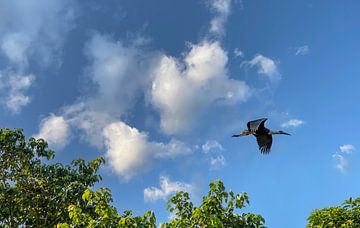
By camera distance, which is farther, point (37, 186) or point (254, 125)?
point (37, 186)

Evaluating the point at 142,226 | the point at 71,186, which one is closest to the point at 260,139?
the point at 142,226

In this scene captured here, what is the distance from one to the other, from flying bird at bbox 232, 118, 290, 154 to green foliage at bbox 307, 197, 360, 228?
6.62m

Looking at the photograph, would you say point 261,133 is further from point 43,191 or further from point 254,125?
point 43,191

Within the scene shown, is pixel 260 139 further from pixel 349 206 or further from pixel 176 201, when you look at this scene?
pixel 349 206

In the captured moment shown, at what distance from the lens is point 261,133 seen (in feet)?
43.3

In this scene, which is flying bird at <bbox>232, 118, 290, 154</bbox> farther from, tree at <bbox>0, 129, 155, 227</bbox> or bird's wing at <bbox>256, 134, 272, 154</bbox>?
tree at <bbox>0, 129, 155, 227</bbox>

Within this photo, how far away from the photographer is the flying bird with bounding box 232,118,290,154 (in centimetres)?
1245

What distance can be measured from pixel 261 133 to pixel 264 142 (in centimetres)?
33

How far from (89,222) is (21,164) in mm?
10570

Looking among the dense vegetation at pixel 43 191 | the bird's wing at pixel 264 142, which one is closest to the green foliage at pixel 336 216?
the dense vegetation at pixel 43 191

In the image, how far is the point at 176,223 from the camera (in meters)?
12.1

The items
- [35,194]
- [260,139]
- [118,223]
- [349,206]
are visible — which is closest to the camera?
[118,223]

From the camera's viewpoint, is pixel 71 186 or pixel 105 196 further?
pixel 71 186

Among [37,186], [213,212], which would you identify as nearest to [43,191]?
[37,186]
